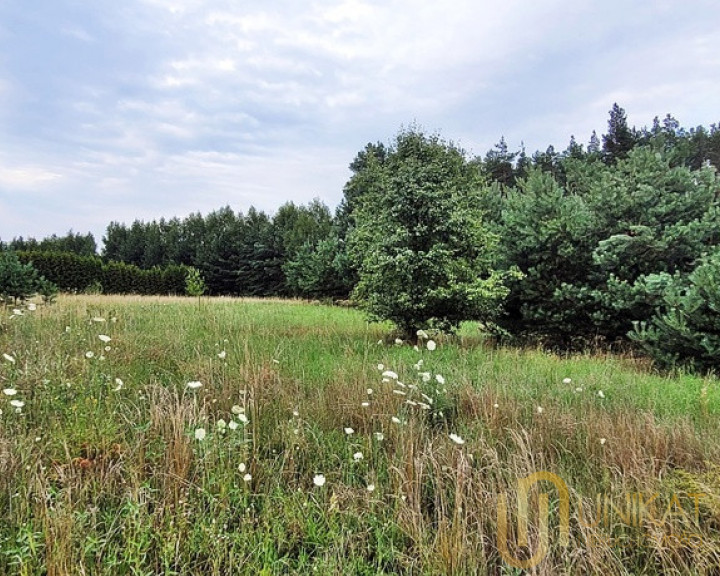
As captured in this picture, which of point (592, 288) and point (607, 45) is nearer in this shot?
point (592, 288)

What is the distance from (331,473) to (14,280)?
10648 mm

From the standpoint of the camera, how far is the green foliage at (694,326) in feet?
16.4

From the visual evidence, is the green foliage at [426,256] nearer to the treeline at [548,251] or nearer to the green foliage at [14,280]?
the treeline at [548,251]

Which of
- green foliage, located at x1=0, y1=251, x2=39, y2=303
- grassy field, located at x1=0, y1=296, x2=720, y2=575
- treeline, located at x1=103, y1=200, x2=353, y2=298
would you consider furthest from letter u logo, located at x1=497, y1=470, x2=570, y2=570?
treeline, located at x1=103, y1=200, x2=353, y2=298

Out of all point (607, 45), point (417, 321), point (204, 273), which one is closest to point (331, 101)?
point (607, 45)

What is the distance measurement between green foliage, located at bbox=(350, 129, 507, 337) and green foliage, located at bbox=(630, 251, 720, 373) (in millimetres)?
2252

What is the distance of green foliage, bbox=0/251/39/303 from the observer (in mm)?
9172

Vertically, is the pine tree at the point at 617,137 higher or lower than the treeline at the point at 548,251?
higher

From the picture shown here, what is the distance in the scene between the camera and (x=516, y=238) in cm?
768

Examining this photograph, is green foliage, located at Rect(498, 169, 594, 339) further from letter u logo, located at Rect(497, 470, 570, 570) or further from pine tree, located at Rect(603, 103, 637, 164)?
pine tree, located at Rect(603, 103, 637, 164)

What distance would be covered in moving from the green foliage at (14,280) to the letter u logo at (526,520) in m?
11.2

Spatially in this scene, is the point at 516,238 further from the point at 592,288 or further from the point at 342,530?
the point at 342,530

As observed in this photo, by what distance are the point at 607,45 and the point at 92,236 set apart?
199 ft

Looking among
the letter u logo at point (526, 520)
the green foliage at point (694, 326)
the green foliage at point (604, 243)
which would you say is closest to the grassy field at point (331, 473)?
the letter u logo at point (526, 520)
